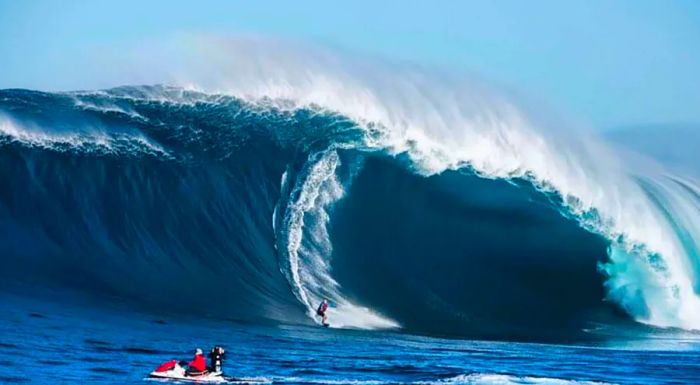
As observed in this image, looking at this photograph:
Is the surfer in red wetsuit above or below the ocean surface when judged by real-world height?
below

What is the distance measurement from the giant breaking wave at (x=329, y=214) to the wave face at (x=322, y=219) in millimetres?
46

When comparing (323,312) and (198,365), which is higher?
(323,312)

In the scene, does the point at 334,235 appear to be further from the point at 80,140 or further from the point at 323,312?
the point at 80,140

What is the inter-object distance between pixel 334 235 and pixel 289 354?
6551 mm

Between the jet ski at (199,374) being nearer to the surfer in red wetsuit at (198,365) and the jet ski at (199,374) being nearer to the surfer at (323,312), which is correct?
the surfer in red wetsuit at (198,365)

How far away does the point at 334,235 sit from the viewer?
21.8 m

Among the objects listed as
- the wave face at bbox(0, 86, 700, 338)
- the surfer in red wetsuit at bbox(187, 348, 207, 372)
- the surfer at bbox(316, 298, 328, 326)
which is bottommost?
the surfer in red wetsuit at bbox(187, 348, 207, 372)

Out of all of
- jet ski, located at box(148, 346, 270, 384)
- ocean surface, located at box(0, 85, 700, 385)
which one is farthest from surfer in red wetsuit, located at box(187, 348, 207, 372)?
ocean surface, located at box(0, 85, 700, 385)

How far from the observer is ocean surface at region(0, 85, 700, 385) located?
59.8ft

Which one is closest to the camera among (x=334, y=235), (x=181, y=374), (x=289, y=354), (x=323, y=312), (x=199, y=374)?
(x=181, y=374)

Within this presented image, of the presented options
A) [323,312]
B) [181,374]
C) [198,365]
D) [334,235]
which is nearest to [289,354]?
[198,365]

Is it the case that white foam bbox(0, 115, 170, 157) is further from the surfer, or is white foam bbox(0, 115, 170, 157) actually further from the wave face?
the surfer

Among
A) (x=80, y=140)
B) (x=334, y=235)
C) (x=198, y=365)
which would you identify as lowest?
(x=198, y=365)

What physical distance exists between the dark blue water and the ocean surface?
0.10 m
